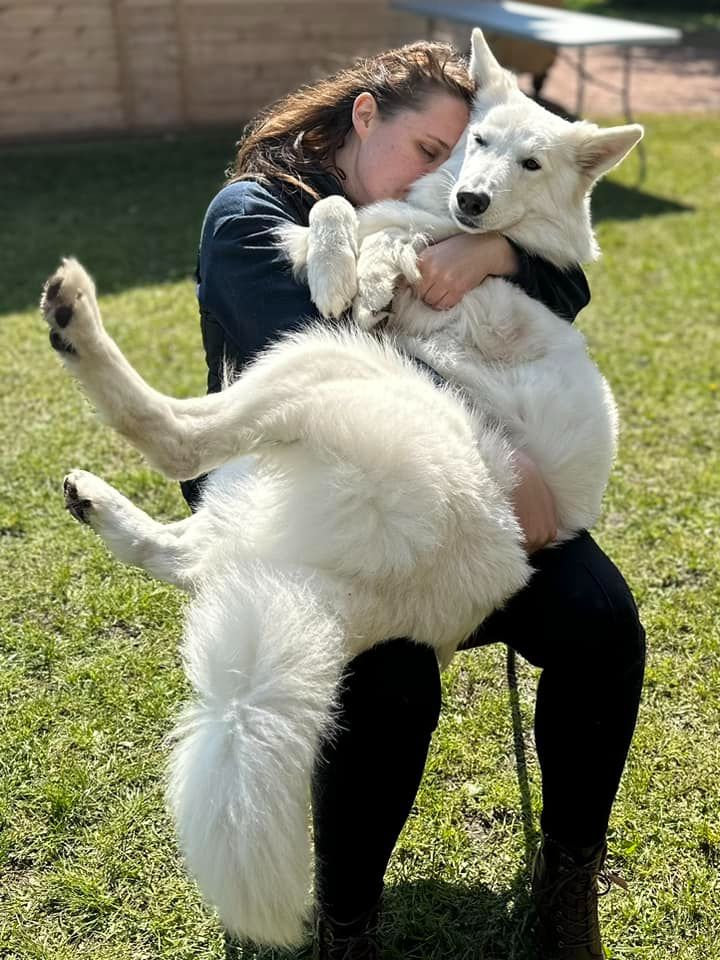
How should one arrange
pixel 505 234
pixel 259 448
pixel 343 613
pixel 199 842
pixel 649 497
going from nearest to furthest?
pixel 199 842 → pixel 343 613 → pixel 259 448 → pixel 505 234 → pixel 649 497

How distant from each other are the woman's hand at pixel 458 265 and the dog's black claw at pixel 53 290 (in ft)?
2.59

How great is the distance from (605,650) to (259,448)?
0.78 m

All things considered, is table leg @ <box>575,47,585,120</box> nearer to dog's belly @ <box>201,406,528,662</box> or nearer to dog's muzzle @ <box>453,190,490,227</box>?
dog's muzzle @ <box>453,190,490,227</box>

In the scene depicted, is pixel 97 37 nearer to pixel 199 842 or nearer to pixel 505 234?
pixel 505 234

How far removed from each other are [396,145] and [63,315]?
1035 millimetres

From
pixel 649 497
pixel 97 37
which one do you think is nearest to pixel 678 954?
pixel 649 497

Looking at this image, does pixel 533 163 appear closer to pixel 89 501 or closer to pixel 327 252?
pixel 327 252

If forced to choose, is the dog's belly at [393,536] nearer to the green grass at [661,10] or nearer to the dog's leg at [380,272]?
the dog's leg at [380,272]

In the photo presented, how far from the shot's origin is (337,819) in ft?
5.71

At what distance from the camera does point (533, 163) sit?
236cm

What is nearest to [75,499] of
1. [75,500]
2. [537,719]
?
[75,500]

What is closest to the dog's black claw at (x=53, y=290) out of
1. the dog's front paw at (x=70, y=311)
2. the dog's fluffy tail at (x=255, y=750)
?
the dog's front paw at (x=70, y=311)

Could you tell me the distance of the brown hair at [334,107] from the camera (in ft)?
7.79

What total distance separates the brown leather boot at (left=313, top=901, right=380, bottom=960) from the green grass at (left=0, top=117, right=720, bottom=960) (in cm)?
22
